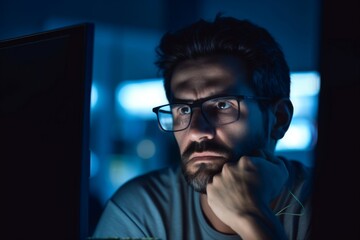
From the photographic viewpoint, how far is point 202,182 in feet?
3.58

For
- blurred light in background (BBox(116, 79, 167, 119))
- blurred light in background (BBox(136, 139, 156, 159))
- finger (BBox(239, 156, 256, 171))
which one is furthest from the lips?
blurred light in background (BBox(136, 139, 156, 159))

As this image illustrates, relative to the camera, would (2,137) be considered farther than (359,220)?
Yes

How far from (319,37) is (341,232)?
296 millimetres

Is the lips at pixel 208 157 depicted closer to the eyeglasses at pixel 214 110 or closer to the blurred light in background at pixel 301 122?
the eyeglasses at pixel 214 110

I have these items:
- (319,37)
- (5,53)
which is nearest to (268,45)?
(319,37)

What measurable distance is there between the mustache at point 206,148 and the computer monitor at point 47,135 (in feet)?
1.08

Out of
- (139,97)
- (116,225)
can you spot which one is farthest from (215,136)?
(139,97)

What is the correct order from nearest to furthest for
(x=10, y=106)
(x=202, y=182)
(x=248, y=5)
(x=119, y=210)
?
(x=10, y=106), (x=202, y=182), (x=119, y=210), (x=248, y=5)

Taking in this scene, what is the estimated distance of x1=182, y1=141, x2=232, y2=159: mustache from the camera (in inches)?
43.5

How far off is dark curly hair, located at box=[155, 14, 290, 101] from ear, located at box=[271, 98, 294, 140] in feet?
0.12

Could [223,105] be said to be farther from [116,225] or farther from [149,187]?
[116,225]

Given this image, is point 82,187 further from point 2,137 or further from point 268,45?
point 268,45

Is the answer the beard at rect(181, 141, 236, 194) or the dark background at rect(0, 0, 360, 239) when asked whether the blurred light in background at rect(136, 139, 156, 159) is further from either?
the beard at rect(181, 141, 236, 194)

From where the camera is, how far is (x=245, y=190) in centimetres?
94
